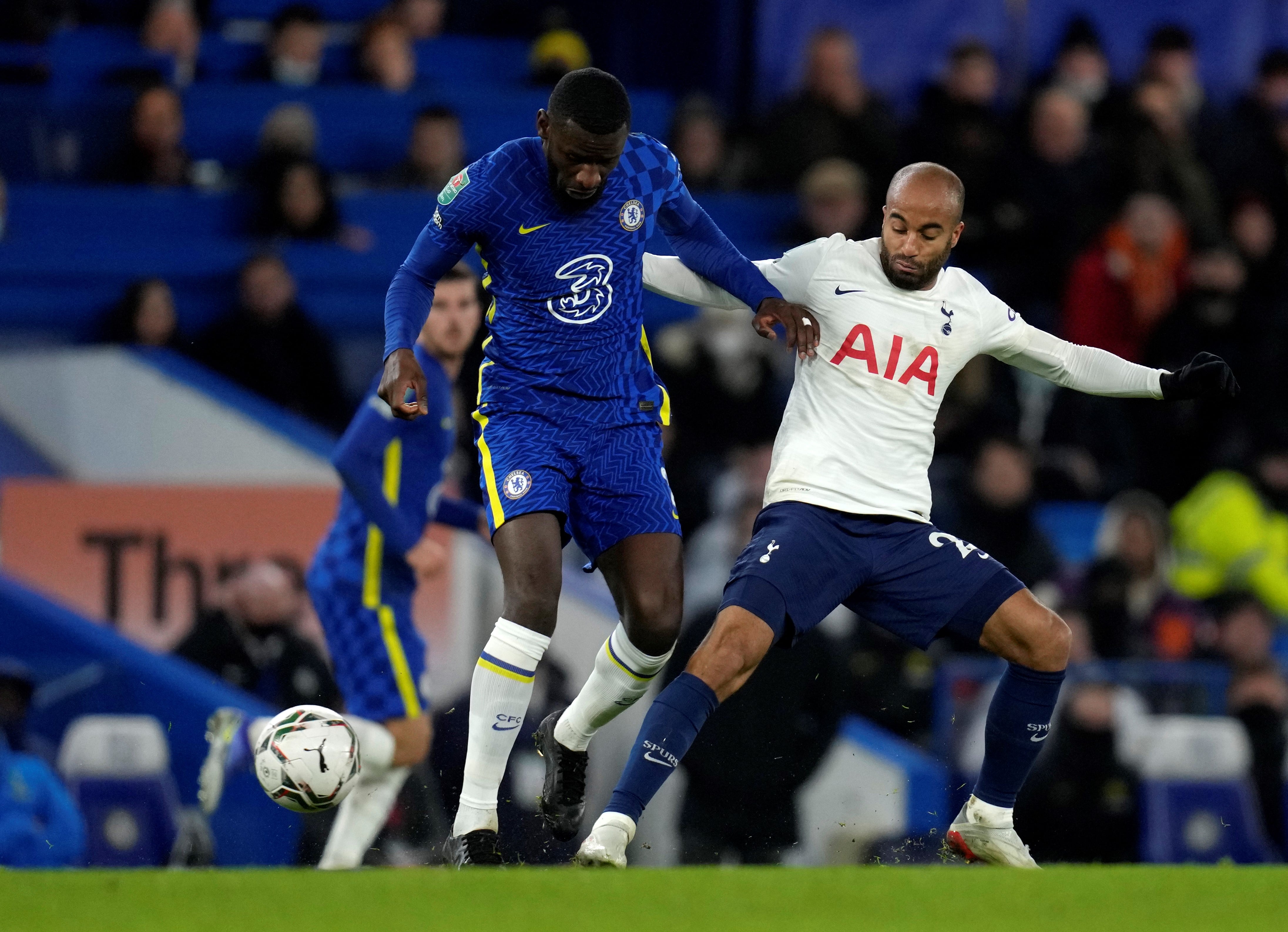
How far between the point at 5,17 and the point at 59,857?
21.3 ft

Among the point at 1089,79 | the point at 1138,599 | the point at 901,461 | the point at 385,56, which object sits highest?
the point at 1089,79

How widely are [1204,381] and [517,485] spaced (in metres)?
2.16

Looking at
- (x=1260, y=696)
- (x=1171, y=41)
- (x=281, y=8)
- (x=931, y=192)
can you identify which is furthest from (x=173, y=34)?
(x=1260, y=696)

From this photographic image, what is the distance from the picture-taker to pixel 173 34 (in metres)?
11.6

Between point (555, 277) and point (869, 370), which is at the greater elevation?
point (555, 277)

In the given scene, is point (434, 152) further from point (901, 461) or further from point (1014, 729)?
point (1014, 729)

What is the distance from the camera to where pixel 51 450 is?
31.2ft

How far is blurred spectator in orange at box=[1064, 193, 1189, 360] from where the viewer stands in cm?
1116

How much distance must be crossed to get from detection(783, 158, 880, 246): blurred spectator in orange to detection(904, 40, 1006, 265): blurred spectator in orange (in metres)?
0.57

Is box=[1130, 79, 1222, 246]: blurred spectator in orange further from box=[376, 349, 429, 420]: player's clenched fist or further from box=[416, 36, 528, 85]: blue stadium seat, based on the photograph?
box=[376, 349, 429, 420]: player's clenched fist

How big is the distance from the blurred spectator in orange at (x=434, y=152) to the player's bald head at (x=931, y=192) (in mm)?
5565

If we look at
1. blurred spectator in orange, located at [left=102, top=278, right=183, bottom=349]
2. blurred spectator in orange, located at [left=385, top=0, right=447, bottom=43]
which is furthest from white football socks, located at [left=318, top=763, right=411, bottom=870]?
blurred spectator in orange, located at [left=385, top=0, right=447, bottom=43]

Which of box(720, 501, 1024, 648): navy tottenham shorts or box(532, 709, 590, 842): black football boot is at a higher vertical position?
box(720, 501, 1024, 648): navy tottenham shorts

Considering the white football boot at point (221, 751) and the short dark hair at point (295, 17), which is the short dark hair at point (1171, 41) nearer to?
the short dark hair at point (295, 17)
